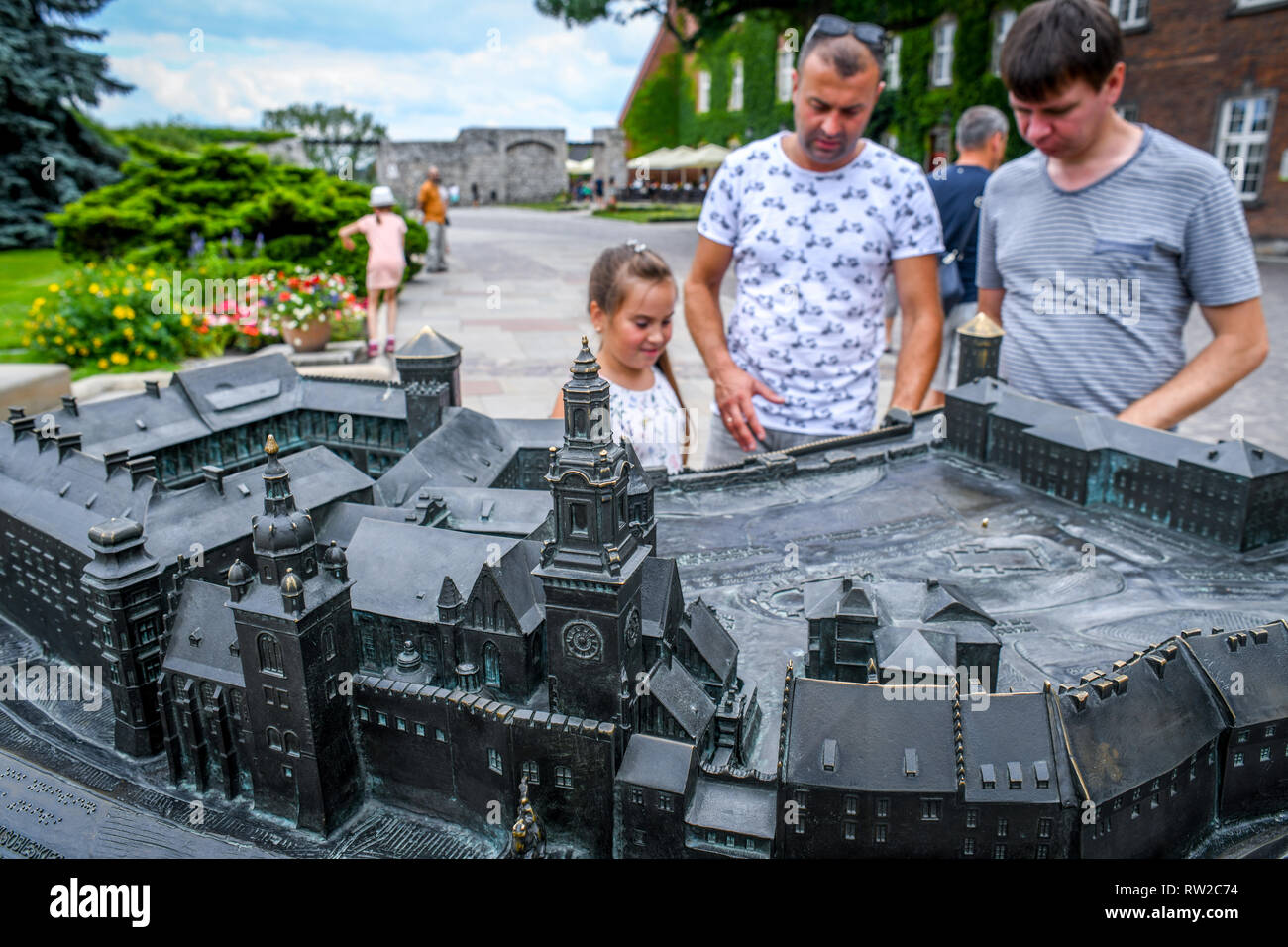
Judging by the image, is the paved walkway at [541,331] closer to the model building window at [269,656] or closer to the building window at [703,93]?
the model building window at [269,656]

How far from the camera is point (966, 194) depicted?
15.2m

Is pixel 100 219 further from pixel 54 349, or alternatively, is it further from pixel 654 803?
pixel 654 803

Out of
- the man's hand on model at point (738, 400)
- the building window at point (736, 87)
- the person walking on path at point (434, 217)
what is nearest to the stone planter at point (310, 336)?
the man's hand on model at point (738, 400)

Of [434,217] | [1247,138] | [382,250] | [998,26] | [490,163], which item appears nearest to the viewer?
[382,250]

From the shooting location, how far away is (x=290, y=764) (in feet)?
17.5

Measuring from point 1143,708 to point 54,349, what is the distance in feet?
69.2

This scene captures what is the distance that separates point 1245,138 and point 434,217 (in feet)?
121

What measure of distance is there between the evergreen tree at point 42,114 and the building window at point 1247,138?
52.6 metres

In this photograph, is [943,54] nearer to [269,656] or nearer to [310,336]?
[310,336]

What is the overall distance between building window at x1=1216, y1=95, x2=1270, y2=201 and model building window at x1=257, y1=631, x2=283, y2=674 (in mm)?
46990

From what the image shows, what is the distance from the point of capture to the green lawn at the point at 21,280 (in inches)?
904

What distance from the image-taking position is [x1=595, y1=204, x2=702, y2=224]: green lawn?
6607cm

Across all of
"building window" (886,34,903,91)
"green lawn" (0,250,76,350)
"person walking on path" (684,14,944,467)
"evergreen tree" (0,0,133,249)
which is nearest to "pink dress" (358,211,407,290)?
"green lawn" (0,250,76,350)

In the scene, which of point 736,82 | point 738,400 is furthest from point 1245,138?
point 736,82
